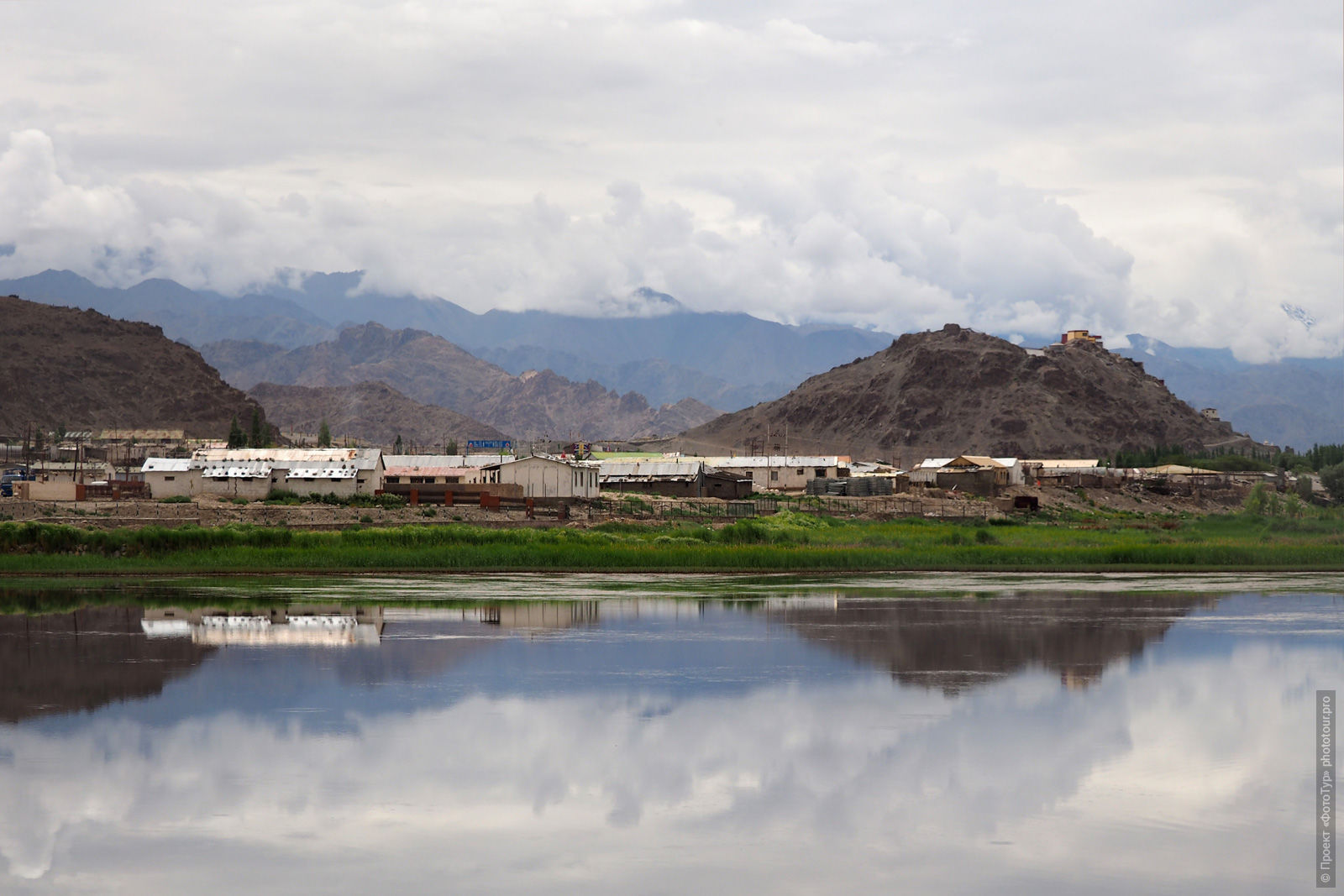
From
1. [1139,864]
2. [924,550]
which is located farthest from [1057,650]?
[924,550]

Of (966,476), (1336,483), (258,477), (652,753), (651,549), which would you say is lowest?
(652,753)

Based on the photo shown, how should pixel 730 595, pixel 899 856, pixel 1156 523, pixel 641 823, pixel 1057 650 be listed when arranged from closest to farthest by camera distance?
pixel 899 856
pixel 641 823
pixel 1057 650
pixel 730 595
pixel 1156 523

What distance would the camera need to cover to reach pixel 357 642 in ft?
101

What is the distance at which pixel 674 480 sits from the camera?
105 metres

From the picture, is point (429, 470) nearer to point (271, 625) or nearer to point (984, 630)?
point (271, 625)

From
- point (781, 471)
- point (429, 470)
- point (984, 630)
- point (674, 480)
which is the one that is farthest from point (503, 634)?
point (781, 471)

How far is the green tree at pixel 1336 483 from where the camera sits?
115m

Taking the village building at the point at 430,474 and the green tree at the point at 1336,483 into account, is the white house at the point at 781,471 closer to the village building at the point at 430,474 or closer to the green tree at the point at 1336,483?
the village building at the point at 430,474

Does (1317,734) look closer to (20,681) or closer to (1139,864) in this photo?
(1139,864)

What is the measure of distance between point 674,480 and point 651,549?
49.1 metres

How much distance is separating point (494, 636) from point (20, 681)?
34.6 ft

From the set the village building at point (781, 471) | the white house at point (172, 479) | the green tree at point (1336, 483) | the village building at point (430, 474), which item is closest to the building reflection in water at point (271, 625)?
the white house at point (172, 479)

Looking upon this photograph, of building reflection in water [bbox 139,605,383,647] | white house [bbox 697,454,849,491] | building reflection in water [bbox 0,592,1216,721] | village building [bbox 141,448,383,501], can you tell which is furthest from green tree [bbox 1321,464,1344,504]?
building reflection in water [bbox 139,605,383,647]

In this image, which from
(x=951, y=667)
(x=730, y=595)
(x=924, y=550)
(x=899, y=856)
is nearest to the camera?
(x=899, y=856)
